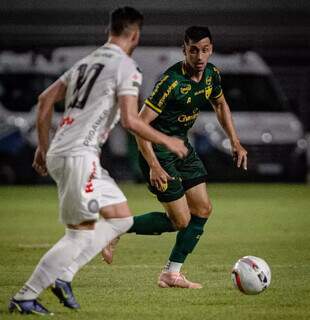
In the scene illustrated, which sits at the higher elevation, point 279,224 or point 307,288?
point 307,288

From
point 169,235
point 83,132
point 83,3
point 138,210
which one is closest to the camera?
point 83,132

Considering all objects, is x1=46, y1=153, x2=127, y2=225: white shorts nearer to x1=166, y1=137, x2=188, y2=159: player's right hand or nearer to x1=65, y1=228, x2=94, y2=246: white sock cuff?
x1=65, y1=228, x2=94, y2=246: white sock cuff

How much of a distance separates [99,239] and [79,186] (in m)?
0.46

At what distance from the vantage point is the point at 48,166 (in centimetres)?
812

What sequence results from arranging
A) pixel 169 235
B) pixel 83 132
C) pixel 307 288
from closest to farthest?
pixel 83 132
pixel 307 288
pixel 169 235

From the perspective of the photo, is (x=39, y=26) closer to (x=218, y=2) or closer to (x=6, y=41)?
(x=6, y=41)

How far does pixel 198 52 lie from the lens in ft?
32.3

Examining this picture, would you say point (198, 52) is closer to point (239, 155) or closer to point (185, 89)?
point (185, 89)

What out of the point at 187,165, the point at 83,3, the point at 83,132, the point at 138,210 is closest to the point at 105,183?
the point at 83,132

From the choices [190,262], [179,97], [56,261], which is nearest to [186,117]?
[179,97]

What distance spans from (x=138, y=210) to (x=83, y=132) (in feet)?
32.9

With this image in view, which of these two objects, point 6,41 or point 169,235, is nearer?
point 169,235

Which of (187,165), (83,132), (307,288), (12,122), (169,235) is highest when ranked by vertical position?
(83,132)

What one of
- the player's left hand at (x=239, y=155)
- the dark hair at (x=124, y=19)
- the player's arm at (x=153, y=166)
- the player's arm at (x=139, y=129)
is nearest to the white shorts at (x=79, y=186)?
the player's arm at (x=139, y=129)
